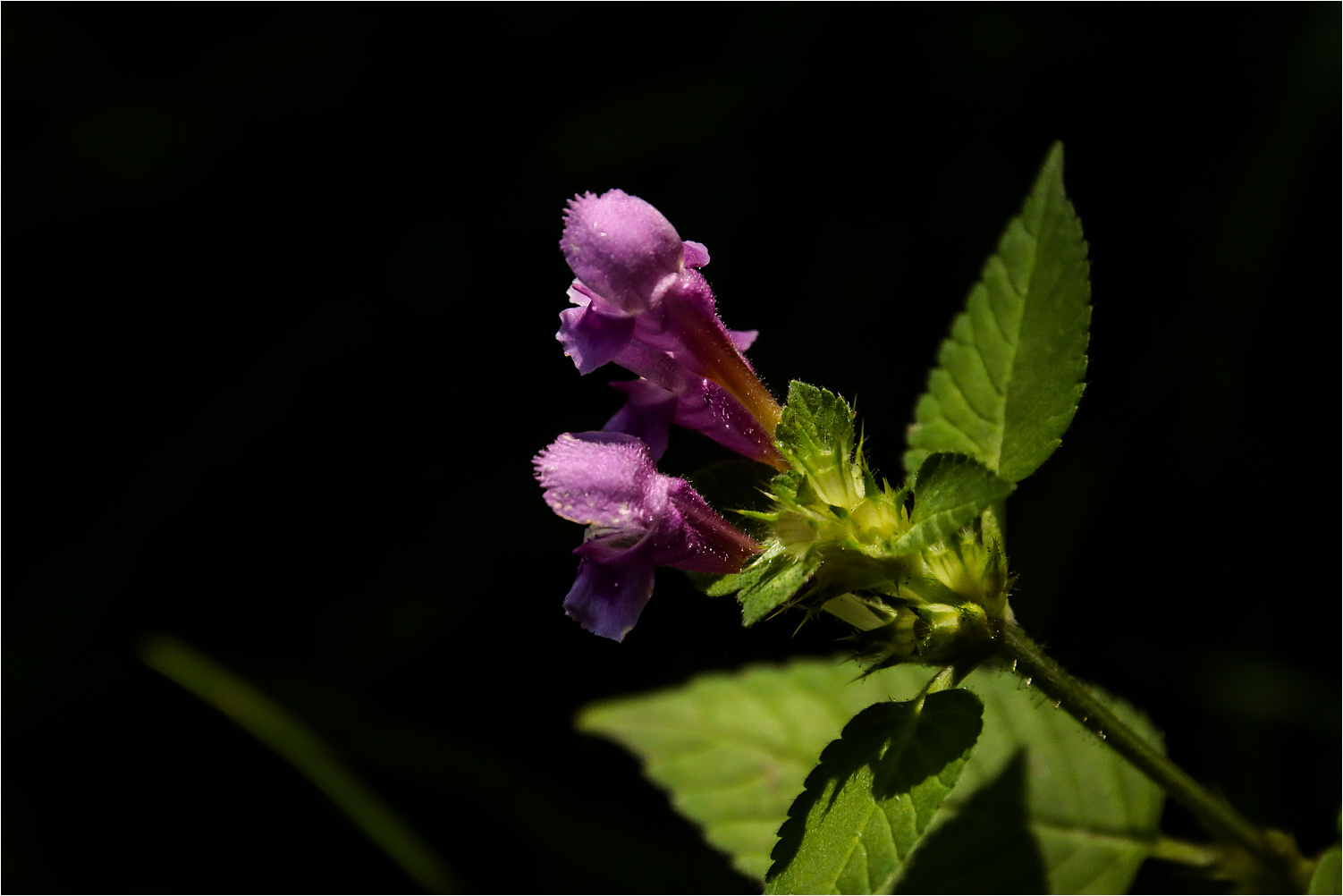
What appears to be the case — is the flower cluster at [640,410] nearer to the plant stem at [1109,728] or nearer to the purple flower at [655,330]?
the purple flower at [655,330]

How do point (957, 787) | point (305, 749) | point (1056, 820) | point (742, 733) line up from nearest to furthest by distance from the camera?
point (1056, 820), point (957, 787), point (742, 733), point (305, 749)

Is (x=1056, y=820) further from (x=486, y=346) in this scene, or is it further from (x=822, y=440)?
(x=486, y=346)

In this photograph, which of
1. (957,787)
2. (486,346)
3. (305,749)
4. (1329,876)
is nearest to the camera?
(1329,876)

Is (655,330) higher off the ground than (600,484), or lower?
higher

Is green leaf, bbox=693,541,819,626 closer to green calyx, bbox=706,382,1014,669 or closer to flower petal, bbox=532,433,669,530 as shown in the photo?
green calyx, bbox=706,382,1014,669

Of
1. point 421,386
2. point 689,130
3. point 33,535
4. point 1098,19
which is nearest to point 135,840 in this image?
point 33,535

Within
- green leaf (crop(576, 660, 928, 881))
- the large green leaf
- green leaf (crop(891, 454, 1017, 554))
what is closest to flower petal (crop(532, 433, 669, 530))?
green leaf (crop(891, 454, 1017, 554))

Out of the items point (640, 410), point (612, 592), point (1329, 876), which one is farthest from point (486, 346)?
point (1329, 876)
